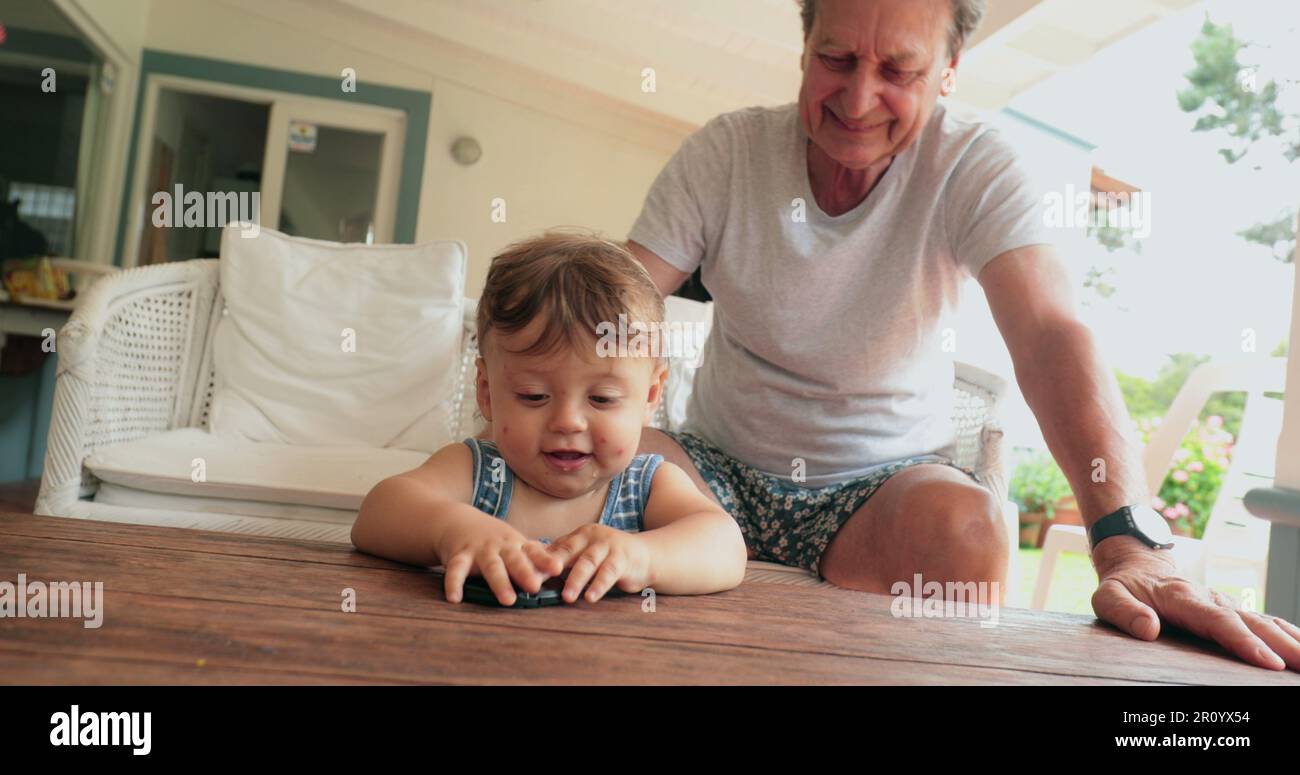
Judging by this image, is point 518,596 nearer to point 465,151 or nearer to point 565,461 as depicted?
point 565,461

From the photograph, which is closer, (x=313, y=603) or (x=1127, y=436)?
(x=313, y=603)

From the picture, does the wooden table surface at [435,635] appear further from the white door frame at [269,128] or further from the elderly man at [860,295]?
the white door frame at [269,128]

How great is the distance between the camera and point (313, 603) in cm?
73

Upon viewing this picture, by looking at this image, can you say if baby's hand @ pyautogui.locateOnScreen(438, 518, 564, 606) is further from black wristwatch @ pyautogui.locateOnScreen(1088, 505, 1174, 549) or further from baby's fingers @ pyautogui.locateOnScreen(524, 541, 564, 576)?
black wristwatch @ pyautogui.locateOnScreen(1088, 505, 1174, 549)

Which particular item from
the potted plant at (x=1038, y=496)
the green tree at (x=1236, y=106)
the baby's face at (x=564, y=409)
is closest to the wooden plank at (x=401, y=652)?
the baby's face at (x=564, y=409)

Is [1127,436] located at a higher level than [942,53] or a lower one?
lower

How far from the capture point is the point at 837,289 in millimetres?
1571

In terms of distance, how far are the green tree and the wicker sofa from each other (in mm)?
6735

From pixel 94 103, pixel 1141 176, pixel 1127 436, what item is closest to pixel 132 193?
pixel 94 103

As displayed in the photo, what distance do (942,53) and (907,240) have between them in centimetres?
28

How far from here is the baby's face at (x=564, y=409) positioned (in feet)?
3.44

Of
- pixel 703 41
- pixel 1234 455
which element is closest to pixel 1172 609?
pixel 1234 455
